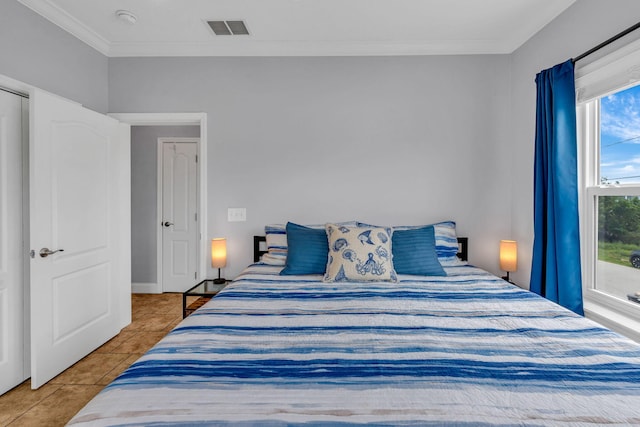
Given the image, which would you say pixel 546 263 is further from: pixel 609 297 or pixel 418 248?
pixel 418 248

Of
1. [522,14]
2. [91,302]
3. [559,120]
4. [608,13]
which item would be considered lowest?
[91,302]

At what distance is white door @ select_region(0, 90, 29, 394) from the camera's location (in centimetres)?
216

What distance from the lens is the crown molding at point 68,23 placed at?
2.39 meters

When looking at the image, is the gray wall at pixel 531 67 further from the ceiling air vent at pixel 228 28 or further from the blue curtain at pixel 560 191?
the ceiling air vent at pixel 228 28

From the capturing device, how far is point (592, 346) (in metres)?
1.32

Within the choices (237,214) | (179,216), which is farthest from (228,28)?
(179,216)

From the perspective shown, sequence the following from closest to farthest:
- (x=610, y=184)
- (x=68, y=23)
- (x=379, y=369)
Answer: (x=379, y=369) → (x=610, y=184) → (x=68, y=23)

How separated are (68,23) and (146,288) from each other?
3.05m

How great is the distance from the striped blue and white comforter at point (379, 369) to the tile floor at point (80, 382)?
117cm

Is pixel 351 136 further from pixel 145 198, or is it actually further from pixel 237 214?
pixel 145 198

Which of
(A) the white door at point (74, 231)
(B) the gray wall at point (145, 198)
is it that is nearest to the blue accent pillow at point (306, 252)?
(A) the white door at point (74, 231)

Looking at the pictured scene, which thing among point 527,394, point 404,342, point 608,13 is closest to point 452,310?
point 404,342

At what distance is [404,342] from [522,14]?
259 centimetres

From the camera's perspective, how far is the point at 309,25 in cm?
275
